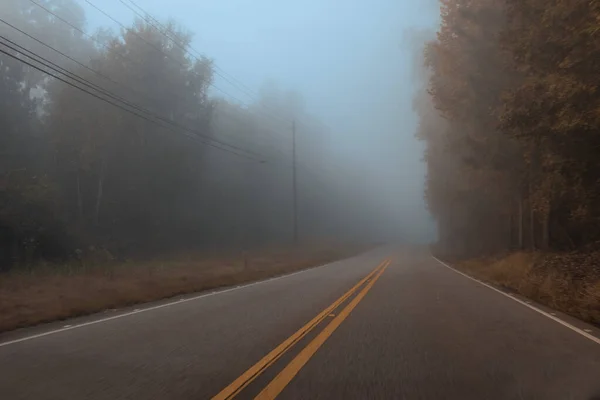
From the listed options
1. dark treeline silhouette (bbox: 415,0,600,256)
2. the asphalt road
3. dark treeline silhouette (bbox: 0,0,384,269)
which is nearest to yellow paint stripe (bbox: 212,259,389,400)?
the asphalt road

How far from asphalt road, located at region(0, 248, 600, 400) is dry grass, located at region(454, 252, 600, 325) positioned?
38.7 inches

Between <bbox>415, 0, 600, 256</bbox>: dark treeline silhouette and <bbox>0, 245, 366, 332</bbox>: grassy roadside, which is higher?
<bbox>415, 0, 600, 256</bbox>: dark treeline silhouette

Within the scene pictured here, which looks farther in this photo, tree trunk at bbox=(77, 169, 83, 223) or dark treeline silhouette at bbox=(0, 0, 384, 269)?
tree trunk at bbox=(77, 169, 83, 223)

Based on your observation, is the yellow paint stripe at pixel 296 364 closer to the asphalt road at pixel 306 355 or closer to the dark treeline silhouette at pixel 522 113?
the asphalt road at pixel 306 355

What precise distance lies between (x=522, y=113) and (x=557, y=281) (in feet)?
14.9

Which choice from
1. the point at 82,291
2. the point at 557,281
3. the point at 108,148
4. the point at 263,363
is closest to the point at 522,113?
the point at 557,281

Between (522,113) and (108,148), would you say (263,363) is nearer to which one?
(522,113)

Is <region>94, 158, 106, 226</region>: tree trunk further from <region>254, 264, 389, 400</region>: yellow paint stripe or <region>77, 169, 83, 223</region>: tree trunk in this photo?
<region>254, 264, 389, 400</region>: yellow paint stripe

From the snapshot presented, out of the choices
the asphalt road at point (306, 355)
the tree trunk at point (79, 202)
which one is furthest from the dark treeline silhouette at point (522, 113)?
the tree trunk at point (79, 202)

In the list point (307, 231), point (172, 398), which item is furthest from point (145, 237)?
point (307, 231)

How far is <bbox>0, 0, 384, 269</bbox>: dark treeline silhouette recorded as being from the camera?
91.1 ft

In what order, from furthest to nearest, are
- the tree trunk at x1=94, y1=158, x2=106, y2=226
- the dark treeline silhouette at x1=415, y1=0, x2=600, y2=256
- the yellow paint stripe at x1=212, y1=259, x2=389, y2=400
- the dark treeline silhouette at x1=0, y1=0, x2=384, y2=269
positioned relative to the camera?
1. the tree trunk at x1=94, y1=158, x2=106, y2=226
2. the dark treeline silhouette at x1=0, y1=0, x2=384, y2=269
3. the dark treeline silhouette at x1=415, y1=0, x2=600, y2=256
4. the yellow paint stripe at x1=212, y1=259, x2=389, y2=400

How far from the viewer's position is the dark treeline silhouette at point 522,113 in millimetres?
12414

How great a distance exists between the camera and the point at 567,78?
12500 millimetres
